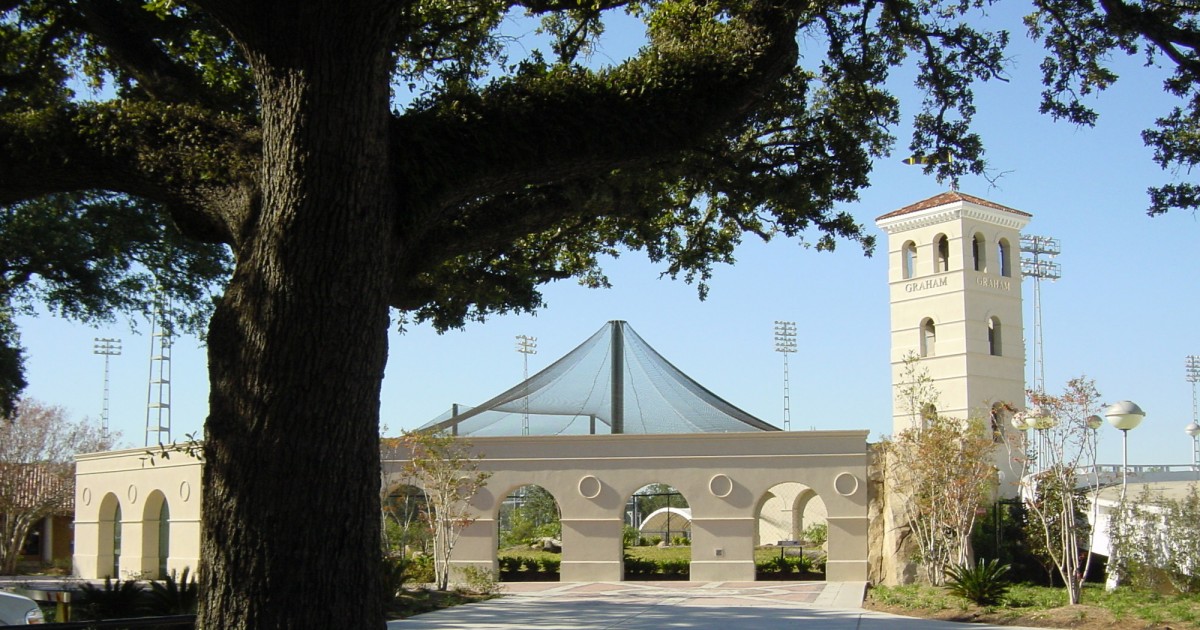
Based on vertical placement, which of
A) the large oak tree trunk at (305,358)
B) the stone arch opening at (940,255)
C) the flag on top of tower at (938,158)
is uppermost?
the stone arch opening at (940,255)

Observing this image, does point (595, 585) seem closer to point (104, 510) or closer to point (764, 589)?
point (764, 589)

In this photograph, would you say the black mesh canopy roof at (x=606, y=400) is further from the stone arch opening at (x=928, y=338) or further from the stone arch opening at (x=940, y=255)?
the stone arch opening at (x=928, y=338)

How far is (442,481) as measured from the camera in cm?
2041

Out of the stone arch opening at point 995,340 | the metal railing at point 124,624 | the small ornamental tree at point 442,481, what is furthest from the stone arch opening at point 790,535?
the metal railing at point 124,624

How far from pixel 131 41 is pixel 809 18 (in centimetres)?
444

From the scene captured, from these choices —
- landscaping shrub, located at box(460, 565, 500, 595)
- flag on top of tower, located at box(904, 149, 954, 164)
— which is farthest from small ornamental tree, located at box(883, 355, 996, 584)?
flag on top of tower, located at box(904, 149, 954, 164)

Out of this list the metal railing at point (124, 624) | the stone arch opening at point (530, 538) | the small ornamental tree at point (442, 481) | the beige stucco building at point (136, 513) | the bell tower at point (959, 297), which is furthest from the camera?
the bell tower at point (959, 297)

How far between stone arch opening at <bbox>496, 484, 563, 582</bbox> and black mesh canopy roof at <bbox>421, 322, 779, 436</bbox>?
162 centimetres

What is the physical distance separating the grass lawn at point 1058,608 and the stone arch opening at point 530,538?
7883mm

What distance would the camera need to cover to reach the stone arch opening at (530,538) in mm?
23859

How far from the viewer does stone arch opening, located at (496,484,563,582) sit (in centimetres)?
2386

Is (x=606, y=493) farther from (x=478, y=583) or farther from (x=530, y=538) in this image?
(x=530, y=538)

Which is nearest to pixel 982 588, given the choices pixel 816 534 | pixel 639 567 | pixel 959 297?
pixel 639 567

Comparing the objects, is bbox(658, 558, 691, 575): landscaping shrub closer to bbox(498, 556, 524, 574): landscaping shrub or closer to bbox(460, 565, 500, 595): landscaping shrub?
bbox(498, 556, 524, 574): landscaping shrub
